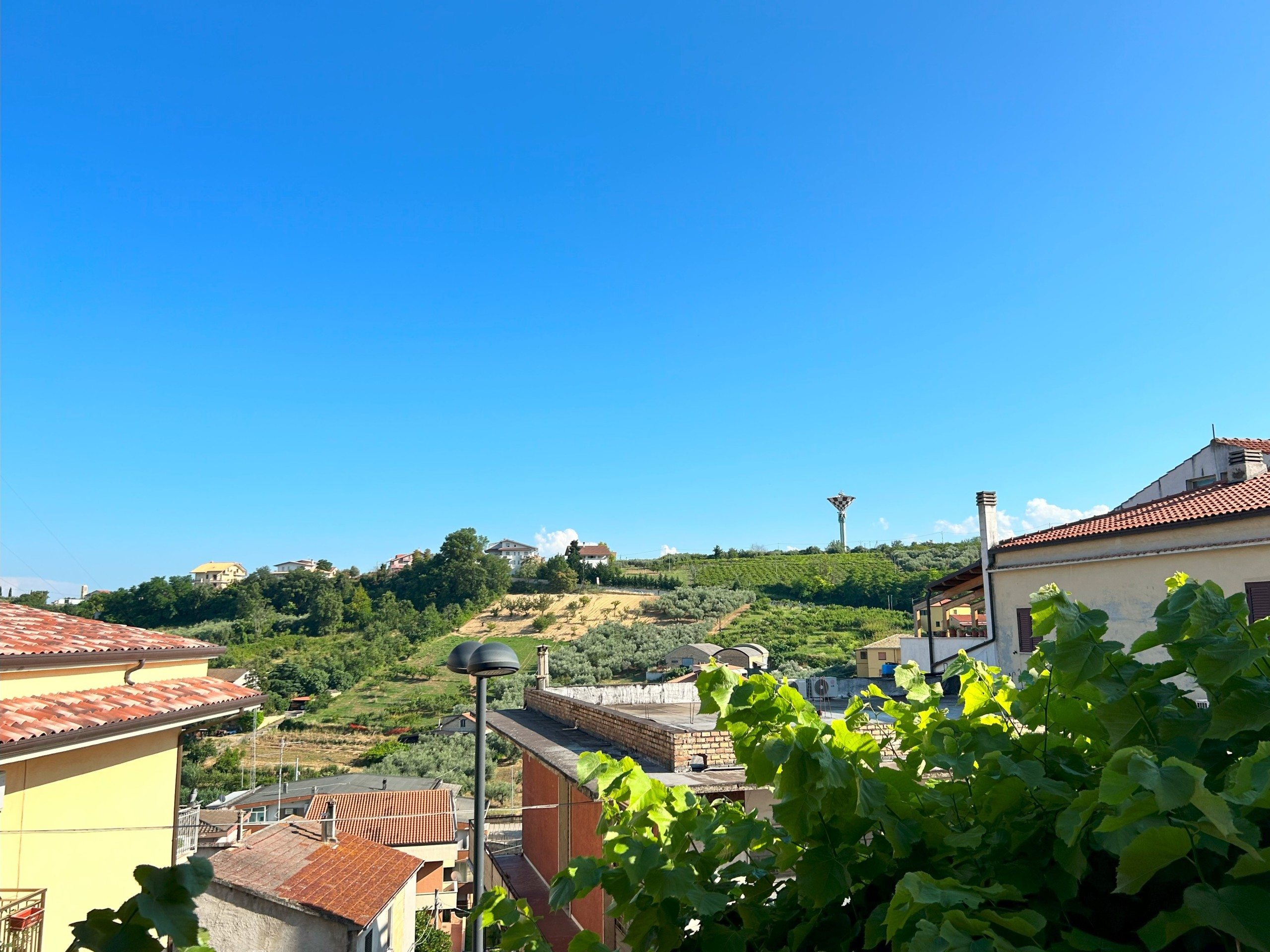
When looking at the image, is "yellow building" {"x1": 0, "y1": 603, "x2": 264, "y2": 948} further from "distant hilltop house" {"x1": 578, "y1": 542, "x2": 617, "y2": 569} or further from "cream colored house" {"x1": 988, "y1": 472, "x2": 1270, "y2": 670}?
"distant hilltop house" {"x1": 578, "y1": 542, "x2": 617, "y2": 569}

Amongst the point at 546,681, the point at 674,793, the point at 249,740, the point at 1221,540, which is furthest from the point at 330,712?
the point at 674,793

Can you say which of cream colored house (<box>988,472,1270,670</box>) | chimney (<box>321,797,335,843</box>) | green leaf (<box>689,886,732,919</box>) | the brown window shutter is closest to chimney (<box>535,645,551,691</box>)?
chimney (<box>321,797,335,843</box>)

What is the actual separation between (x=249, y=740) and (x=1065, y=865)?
166ft

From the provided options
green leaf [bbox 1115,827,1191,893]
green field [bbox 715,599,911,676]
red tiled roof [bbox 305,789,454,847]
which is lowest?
red tiled roof [bbox 305,789,454,847]

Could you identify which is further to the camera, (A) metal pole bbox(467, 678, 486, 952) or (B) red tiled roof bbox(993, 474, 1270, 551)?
(B) red tiled roof bbox(993, 474, 1270, 551)

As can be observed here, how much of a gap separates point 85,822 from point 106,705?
1.05 metres

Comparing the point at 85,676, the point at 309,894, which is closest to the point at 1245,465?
the point at 309,894

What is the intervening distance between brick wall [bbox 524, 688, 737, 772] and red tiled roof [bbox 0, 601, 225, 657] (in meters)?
5.18

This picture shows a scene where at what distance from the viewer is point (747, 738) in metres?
2.28

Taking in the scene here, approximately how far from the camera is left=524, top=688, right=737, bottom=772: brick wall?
8.91 meters

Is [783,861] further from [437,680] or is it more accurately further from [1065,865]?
[437,680]

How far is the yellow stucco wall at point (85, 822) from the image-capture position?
6.26 m

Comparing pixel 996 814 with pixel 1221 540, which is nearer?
pixel 996 814

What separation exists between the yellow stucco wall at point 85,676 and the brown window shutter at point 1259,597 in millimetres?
16142
